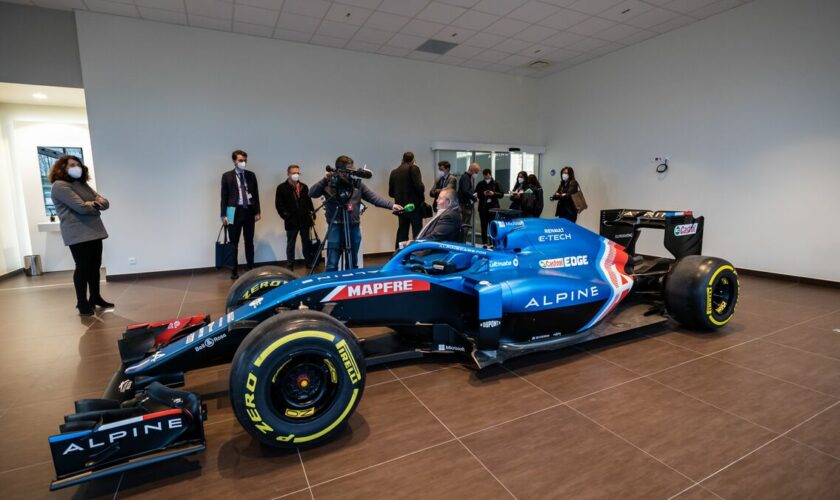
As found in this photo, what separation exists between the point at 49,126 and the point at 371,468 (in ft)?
29.5

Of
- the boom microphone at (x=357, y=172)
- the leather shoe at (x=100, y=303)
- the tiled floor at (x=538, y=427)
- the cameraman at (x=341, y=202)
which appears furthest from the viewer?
the leather shoe at (x=100, y=303)

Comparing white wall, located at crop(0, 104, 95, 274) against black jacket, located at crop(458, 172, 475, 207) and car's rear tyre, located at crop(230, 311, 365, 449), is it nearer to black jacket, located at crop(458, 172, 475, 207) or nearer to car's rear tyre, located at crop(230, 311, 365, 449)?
black jacket, located at crop(458, 172, 475, 207)

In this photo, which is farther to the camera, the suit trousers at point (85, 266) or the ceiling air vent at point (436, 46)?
the ceiling air vent at point (436, 46)

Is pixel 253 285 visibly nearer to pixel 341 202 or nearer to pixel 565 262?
pixel 341 202

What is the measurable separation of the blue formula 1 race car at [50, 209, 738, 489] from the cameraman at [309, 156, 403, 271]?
3.42 feet

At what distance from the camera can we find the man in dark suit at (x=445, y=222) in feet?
11.8

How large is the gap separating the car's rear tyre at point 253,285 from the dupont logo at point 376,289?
0.66 metres

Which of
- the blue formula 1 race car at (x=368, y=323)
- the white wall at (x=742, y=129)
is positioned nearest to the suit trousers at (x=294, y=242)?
the blue formula 1 race car at (x=368, y=323)

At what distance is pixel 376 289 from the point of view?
2641mm

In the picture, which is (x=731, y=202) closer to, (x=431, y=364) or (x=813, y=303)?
(x=813, y=303)

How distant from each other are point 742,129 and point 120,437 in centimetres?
796

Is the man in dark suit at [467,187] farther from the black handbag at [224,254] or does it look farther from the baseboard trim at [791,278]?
the baseboard trim at [791,278]

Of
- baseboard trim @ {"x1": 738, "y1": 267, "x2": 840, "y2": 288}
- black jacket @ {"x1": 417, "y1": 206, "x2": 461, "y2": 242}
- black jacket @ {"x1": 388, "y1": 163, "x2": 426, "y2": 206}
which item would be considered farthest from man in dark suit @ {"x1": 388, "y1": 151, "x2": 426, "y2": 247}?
baseboard trim @ {"x1": 738, "y1": 267, "x2": 840, "y2": 288}

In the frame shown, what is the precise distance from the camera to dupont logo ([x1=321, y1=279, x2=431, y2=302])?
254 centimetres
